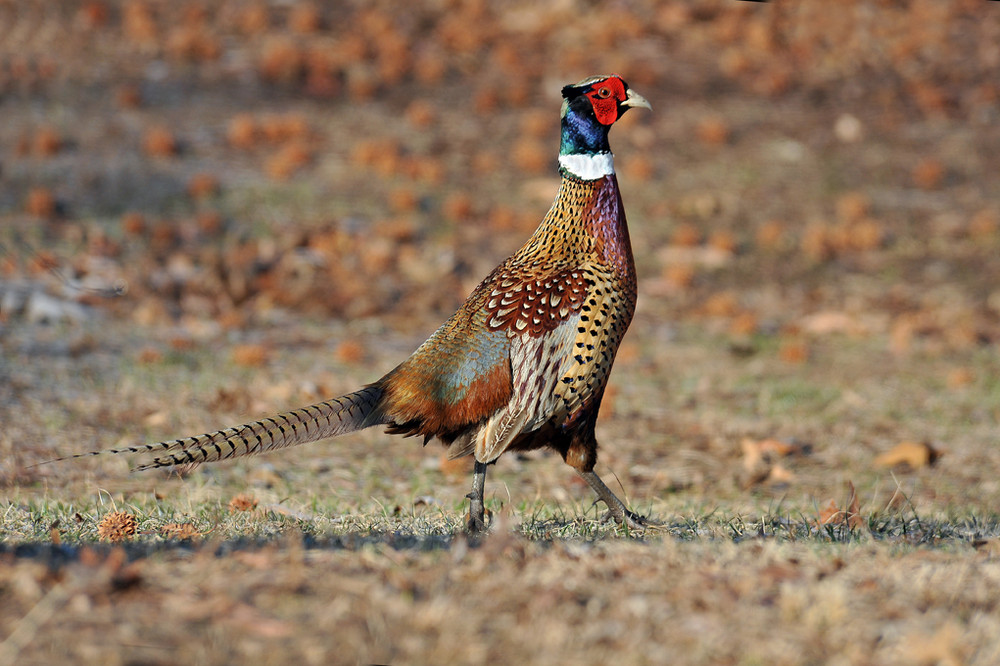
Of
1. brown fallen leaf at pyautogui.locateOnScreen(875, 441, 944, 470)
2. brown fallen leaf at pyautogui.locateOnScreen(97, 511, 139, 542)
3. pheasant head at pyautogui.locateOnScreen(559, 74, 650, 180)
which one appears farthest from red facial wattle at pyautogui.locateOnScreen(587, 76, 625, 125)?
brown fallen leaf at pyautogui.locateOnScreen(875, 441, 944, 470)

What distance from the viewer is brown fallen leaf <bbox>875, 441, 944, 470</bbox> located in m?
7.84

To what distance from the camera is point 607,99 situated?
5445mm

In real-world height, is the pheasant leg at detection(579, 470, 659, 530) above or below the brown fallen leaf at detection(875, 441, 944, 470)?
above

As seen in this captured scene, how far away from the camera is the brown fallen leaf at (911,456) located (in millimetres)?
7844

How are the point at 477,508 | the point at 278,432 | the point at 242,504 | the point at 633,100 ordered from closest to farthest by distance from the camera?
1. the point at 278,432
2. the point at 477,508
3. the point at 633,100
4. the point at 242,504

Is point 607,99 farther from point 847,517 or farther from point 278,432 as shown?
point 847,517

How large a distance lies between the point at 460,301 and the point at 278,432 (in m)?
6.79

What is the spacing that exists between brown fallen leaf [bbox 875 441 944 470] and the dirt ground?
0.02m

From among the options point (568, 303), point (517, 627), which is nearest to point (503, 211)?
point (568, 303)

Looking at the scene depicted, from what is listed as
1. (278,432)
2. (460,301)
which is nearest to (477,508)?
(278,432)

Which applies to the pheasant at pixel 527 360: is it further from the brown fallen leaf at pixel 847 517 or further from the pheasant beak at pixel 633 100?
the brown fallen leaf at pixel 847 517

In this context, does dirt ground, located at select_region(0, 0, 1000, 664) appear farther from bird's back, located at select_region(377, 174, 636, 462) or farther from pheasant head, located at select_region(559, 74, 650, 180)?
pheasant head, located at select_region(559, 74, 650, 180)

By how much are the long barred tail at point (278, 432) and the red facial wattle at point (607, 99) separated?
5.33 feet

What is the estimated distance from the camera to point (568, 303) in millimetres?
5031
